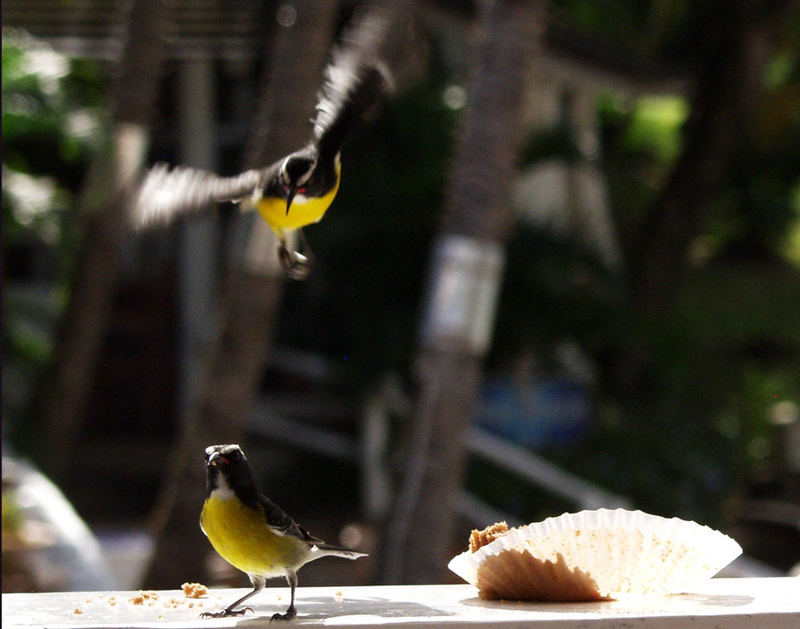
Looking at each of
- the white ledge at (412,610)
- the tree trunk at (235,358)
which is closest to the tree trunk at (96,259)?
the tree trunk at (235,358)

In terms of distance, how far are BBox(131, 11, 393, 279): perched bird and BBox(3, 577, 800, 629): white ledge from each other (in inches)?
25.2

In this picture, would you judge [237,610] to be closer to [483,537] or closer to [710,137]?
[483,537]

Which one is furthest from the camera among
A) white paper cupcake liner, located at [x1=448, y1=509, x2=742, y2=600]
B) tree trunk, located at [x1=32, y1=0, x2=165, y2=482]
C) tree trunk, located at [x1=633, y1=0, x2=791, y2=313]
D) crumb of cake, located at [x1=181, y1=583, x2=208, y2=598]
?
tree trunk, located at [x1=633, y1=0, x2=791, y2=313]

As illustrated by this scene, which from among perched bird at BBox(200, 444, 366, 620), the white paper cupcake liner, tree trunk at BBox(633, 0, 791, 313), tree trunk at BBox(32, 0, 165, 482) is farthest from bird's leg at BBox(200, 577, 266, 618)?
tree trunk at BBox(633, 0, 791, 313)

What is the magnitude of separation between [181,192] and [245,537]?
0.74 meters

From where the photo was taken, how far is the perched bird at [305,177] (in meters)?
2.15

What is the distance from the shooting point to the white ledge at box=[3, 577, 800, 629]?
5.88ft

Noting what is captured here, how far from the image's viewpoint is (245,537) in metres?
1.88

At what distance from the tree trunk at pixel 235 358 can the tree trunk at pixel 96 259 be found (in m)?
0.85

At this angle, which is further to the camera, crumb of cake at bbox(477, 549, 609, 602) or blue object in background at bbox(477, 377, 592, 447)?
blue object in background at bbox(477, 377, 592, 447)

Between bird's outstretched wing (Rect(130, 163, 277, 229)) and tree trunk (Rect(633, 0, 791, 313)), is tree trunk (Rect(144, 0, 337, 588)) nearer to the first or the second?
bird's outstretched wing (Rect(130, 163, 277, 229))

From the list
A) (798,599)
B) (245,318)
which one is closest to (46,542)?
(245,318)

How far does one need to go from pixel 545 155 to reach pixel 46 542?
6062 mm

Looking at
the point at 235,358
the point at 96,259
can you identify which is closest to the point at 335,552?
→ the point at 235,358
